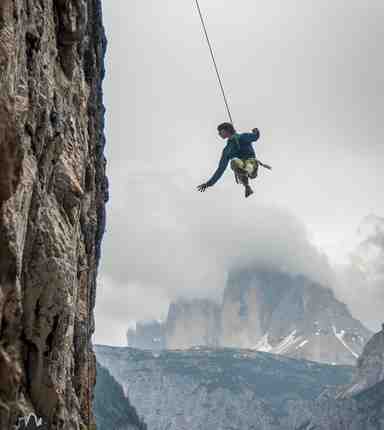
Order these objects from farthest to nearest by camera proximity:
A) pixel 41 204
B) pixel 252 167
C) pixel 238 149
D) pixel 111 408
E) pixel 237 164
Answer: pixel 111 408
pixel 238 149
pixel 252 167
pixel 237 164
pixel 41 204

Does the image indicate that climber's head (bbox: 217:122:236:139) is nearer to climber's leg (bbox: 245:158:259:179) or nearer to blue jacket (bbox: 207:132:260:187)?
blue jacket (bbox: 207:132:260:187)

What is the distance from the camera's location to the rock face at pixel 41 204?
1150 centimetres

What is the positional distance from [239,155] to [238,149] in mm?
186

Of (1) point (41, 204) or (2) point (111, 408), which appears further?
(2) point (111, 408)

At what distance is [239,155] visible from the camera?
18.0m

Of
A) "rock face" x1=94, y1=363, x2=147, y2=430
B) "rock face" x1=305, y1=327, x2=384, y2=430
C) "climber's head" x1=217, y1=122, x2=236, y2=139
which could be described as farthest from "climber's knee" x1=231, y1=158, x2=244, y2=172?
"rock face" x1=305, y1=327, x2=384, y2=430

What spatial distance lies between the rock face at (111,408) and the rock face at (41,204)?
133527 mm

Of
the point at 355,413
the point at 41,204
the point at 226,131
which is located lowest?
the point at 355,413

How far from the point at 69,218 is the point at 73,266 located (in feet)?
4.45

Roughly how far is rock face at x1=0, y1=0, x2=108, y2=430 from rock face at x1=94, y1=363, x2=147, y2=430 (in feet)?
438

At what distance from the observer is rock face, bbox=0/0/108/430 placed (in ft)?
37.7

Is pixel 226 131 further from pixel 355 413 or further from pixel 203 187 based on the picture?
pixel 355 413

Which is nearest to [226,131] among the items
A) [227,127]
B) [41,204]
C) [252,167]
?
[227,127]

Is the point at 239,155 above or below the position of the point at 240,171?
above
